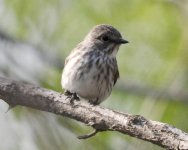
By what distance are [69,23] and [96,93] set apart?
3.34 ft

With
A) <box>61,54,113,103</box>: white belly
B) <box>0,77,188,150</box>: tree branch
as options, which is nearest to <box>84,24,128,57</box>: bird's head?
<box>61,54,113,103</box>: white belly

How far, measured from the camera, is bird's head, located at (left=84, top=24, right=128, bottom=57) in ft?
24.9

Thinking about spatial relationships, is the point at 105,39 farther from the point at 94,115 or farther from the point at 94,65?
the point at 94,115

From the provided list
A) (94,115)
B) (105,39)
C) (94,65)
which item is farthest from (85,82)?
(94,115)

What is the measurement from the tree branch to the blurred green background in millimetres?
113

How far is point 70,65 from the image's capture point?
7184 millimetres

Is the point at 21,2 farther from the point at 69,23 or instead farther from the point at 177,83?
the point at 177,83

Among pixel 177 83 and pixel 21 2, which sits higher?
pixel 21 2

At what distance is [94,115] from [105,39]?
102 inches

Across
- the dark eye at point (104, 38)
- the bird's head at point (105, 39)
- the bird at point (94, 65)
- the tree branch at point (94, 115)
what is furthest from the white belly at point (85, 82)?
the tree branch at point (94, 115)

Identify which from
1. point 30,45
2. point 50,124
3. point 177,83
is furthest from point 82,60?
point 50,124

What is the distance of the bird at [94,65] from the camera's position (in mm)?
7031

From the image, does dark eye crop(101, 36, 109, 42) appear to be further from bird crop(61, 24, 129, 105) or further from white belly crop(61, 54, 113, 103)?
white belly crop(61, 54, 113, 103)

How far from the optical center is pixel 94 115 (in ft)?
17.5
